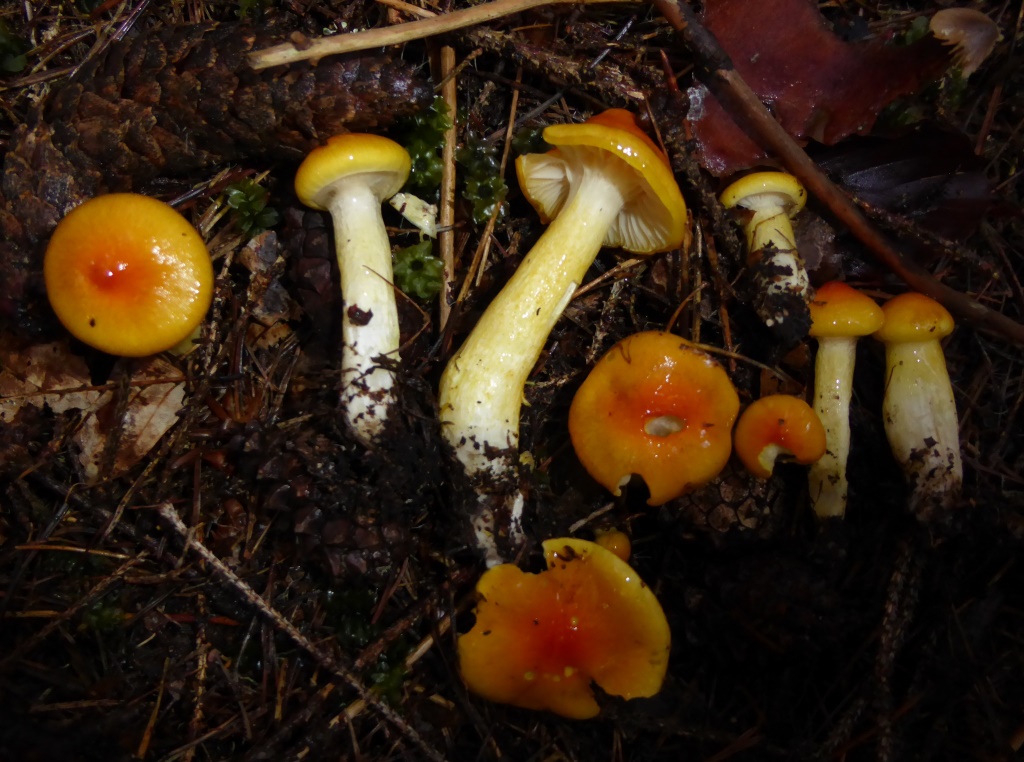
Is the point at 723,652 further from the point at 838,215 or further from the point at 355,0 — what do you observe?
the point at 355,0

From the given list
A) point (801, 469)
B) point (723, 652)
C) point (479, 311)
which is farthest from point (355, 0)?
point (723, 652)

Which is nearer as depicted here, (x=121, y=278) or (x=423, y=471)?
(x=121, y=278)

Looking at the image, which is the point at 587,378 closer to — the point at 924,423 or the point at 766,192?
the point at 766,192

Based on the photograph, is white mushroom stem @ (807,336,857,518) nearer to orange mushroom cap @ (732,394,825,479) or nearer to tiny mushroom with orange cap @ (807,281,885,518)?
tiny mushroom with orange cap @ (807,281,885,518)

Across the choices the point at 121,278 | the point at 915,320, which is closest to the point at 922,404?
the point at 915,320

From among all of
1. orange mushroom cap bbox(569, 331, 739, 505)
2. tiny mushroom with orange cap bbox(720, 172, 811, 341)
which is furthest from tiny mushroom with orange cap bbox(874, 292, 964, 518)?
orange mushroom cap bbox(569, 331, 739, 505)

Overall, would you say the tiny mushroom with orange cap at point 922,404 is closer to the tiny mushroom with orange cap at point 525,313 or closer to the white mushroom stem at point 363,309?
the tiny mushroom with orange cap at point 525,313

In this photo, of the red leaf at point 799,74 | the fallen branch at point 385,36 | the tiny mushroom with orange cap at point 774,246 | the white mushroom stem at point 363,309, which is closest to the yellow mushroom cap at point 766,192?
the tiny mushroom with orange cap at point 774,246
